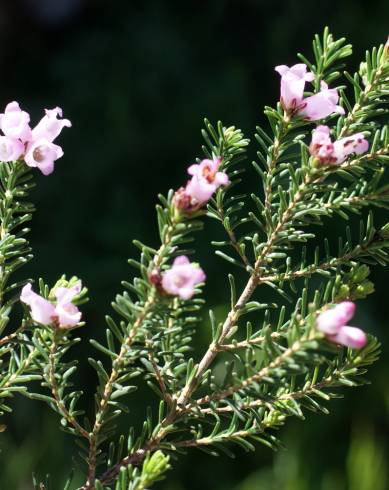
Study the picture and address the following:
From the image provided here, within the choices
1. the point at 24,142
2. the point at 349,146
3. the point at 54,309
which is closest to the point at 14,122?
the point at 24,142

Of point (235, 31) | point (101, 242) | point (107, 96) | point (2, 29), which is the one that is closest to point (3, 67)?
point (2, 29)

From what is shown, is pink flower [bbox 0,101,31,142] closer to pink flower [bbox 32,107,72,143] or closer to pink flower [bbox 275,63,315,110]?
pink flower [bbox 32,107,72,143]

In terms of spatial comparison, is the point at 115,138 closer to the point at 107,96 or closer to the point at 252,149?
the point at 107,96

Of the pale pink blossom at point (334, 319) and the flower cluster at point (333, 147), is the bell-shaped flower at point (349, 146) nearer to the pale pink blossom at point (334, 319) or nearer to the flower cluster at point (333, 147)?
the flower cluster at point (333, 147)

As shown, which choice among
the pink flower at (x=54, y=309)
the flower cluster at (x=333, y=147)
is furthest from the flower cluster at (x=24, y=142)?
the flower cluster at (x=333, y=147)

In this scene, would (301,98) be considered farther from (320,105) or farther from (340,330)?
(340,330)

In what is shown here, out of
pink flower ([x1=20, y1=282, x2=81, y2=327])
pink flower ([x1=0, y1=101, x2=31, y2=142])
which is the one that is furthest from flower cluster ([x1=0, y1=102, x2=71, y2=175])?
pink flower ([x1=20, y1=282, x2=81, y2=327])

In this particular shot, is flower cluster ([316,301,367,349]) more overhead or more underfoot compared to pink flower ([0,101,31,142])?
more underfoot
